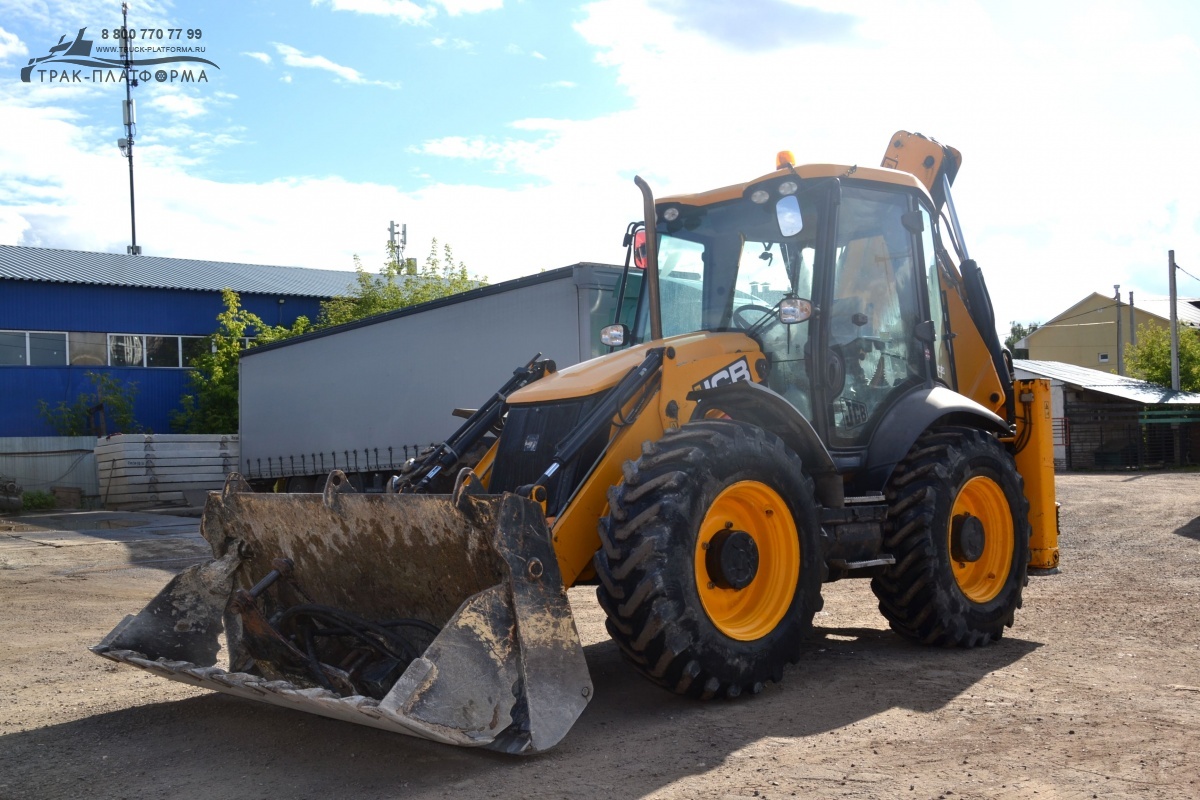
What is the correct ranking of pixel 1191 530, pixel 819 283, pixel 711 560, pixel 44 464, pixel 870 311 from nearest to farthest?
pixel 711 560, pixel 819 283, pixel 870 311, pixel 1191 530, pixel 44 464

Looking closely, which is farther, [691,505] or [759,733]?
[691,505]

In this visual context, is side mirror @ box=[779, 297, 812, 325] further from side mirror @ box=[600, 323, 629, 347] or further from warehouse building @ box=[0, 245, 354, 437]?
warehouse building @ box=[0, 245, 354, 437]

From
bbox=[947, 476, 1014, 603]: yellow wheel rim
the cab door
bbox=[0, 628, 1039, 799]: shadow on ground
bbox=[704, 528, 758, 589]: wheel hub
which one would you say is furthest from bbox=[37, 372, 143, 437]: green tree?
bbox=[704, 528, 758, 589]: wheel hub

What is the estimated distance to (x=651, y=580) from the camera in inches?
185

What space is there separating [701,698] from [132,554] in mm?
11844

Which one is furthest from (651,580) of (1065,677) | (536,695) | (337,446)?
(337,446)

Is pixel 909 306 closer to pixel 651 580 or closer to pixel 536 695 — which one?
pixel 651 580

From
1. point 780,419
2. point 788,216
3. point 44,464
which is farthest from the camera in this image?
point 44,464

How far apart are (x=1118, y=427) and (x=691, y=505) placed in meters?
32.7

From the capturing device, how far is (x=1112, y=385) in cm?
3622

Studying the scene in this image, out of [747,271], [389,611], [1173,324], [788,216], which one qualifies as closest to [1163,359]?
[1173,324]

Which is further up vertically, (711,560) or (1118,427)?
(711,560)

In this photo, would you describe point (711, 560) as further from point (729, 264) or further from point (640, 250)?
point (640, 250)

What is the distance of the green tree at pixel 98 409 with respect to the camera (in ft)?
98.7
